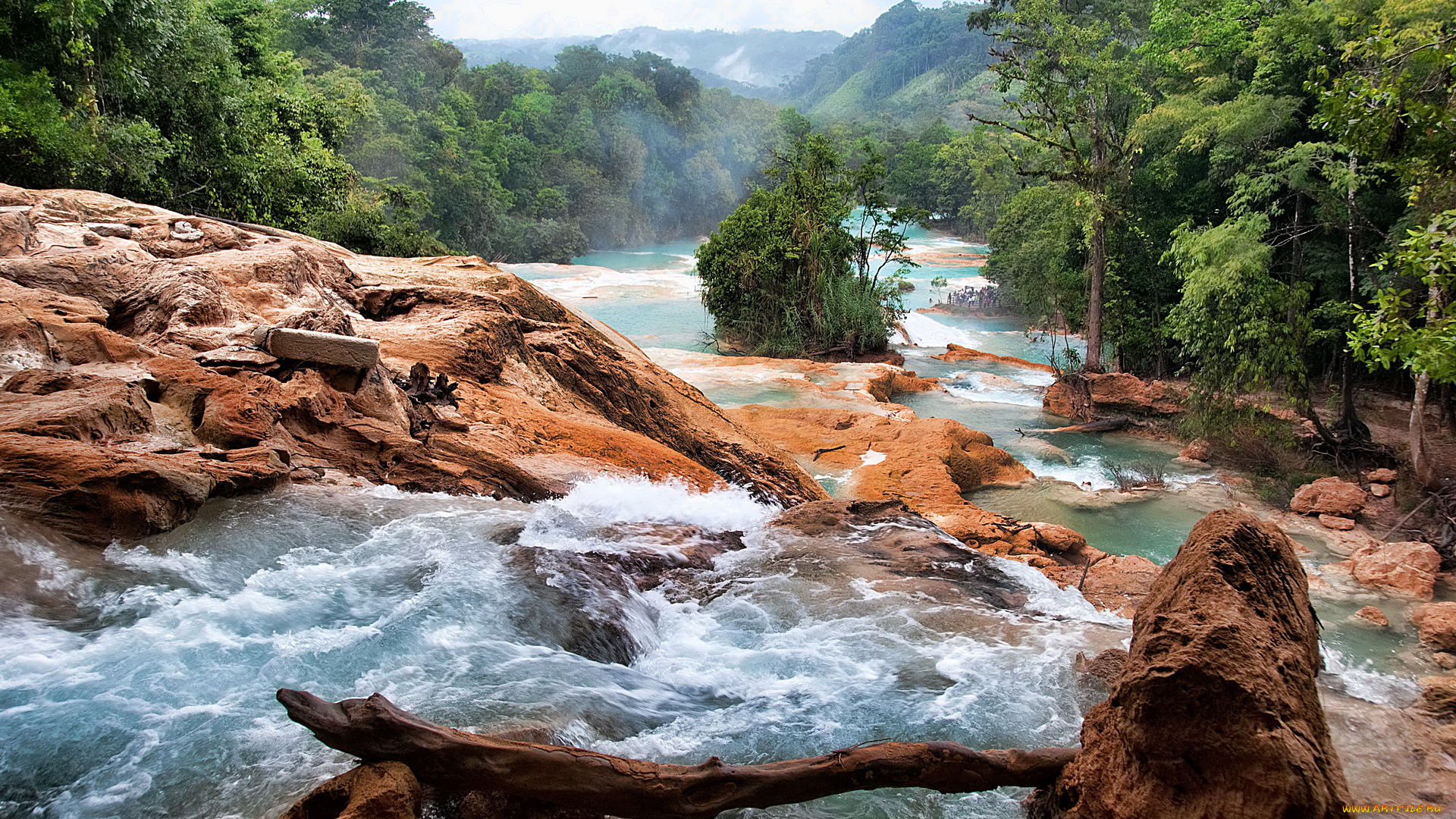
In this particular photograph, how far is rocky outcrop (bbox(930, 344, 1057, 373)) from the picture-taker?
65.7 ft

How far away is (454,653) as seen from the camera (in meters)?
3.41

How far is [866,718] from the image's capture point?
3461mm

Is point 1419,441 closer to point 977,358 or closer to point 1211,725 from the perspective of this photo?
point 1211,725

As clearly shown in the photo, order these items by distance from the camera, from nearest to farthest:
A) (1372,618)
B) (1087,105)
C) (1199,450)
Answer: (1372,618)
(1199,450)
(1087,105)

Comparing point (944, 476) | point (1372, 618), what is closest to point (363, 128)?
point (944, 476)

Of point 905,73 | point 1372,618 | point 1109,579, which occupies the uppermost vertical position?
point 905,73

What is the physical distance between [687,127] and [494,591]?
59.2 metres

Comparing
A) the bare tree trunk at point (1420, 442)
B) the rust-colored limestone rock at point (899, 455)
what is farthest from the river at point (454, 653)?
the bare tree trunk at point (1420, 442)

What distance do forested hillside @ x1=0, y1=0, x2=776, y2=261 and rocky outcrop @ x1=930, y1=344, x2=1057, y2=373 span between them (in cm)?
1189

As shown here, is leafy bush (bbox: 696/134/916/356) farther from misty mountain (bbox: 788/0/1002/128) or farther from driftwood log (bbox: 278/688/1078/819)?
misty mountain (bbox: 788/0/1002/128)

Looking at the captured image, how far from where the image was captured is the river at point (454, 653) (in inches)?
106

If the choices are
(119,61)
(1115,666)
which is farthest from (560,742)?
(119,61)

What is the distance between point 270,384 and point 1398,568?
32.0 ft

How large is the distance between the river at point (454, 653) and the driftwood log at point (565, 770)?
0.37 meters
